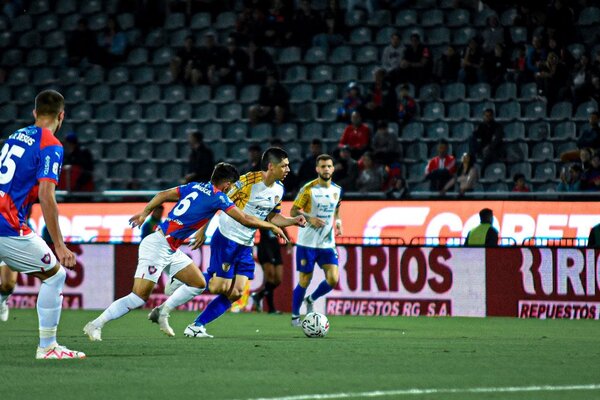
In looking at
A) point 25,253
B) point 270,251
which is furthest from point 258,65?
point 25,253

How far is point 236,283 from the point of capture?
13523 millimetres

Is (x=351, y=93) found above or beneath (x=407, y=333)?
above

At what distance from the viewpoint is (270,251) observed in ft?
61.9

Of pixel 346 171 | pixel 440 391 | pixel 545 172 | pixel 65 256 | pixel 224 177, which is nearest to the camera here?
pixel 440 391

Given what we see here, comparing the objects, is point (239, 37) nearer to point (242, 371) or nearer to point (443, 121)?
point (443, 121)

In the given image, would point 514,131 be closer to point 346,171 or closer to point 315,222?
point 346,171

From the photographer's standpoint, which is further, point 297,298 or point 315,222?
point 297,298

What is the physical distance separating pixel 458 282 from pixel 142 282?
7674mm

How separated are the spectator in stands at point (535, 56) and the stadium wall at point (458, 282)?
627cm

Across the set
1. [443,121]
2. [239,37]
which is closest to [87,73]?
[239,37]

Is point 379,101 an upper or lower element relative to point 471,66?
lower

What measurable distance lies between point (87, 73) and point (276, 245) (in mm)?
10946

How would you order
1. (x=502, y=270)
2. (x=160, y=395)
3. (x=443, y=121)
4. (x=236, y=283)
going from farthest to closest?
(x=443, y=121)
(x=502, y=270)
(x=236, y=283)
(x=160, y=395)

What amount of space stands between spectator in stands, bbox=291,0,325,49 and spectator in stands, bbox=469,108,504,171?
5722mm
